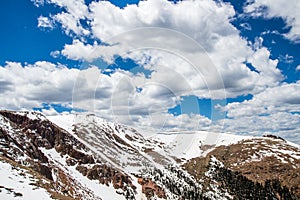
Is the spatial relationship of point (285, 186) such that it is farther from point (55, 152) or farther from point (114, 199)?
point (55, 152)

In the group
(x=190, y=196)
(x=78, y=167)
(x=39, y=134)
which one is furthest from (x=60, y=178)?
(x=190, y=196)

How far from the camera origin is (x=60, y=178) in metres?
134

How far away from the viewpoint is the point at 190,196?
193 meters

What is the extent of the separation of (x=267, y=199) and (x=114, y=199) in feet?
350

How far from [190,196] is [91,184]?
7195 centimetres

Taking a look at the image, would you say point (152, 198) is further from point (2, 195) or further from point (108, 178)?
point (2, 195)

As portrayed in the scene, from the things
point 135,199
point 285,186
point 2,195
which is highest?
point 2,195

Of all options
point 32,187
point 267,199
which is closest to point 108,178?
point 267,199

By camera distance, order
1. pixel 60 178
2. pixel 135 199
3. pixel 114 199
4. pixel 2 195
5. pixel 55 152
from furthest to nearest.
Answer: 1. pixel 55 152
2. pixel 135 199
3. pixel 114 199
4. pixel 60 178
5. pixel 2 195

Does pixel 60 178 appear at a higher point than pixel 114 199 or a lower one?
higher

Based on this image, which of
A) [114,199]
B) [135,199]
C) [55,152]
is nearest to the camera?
[114,199]

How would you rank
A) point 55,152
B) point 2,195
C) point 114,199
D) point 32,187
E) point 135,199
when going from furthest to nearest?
point 55,152
point 135,199
point 114,199
point 32,187
point 2,195

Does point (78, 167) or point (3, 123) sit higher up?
A: point (3, 123)

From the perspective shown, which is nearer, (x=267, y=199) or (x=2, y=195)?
(x=2, y=195)
